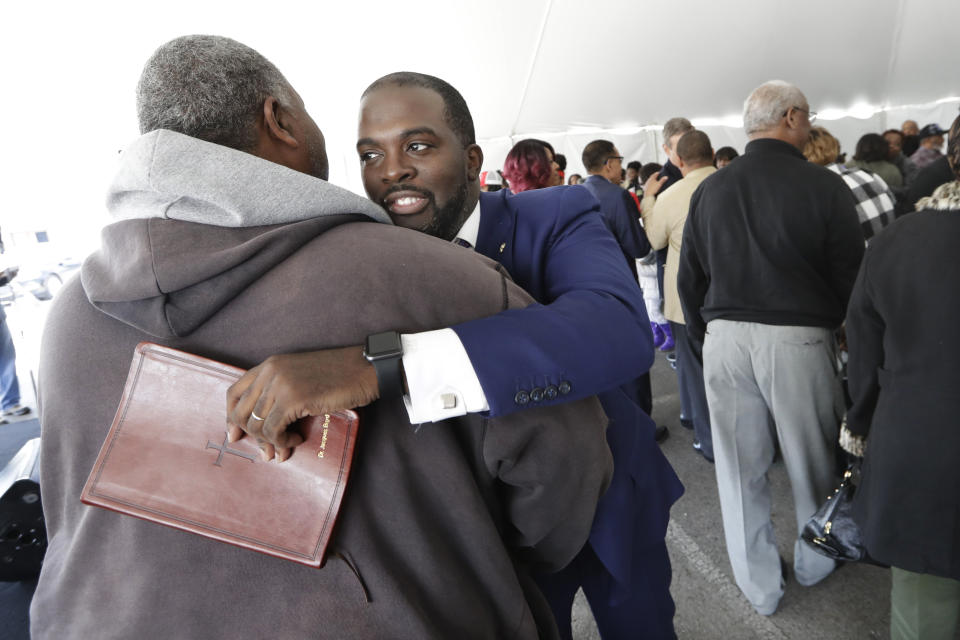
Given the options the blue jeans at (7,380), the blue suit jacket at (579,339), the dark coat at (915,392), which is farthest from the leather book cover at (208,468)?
the blue jeans at (7,380)

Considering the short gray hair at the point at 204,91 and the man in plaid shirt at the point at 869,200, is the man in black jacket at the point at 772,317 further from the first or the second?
the short gray hair at the point at 204,91

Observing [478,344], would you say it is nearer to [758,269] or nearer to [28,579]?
[28,579]

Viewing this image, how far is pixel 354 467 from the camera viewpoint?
798 millimetres

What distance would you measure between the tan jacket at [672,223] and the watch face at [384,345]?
304cm

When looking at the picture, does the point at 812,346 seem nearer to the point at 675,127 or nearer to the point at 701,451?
the point at 701,451

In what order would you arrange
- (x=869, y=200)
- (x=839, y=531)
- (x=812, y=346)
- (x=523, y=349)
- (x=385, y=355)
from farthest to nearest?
(x=869, y=200)
(x=812, y=346)
(x=839, y=531)
(x=523, y=349)
(x=385, y=355)

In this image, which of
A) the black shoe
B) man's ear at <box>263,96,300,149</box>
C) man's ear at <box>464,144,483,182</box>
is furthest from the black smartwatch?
the black shoe

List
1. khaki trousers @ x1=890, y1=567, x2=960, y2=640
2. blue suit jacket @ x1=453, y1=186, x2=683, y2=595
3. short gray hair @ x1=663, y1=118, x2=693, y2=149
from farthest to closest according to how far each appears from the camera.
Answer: short gray hair @ x1=663, y1=118, x2=693, y2=149 < khaki trousers @ x1=890, y1=567, x2=960, y2=640 < blue suit jacket @ x1=453, y1=186, x2=683, y2=595

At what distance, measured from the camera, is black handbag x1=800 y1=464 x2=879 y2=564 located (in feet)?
6.29

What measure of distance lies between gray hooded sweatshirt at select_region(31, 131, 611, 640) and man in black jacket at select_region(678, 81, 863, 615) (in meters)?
1.86

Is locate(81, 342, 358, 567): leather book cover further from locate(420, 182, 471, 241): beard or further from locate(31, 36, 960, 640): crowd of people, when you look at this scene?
locate(420, 182, 471, 241): beard

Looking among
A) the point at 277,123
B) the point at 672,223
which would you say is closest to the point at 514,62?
the point at 672,223

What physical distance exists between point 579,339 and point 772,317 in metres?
1.81

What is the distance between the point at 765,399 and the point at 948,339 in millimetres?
1016
